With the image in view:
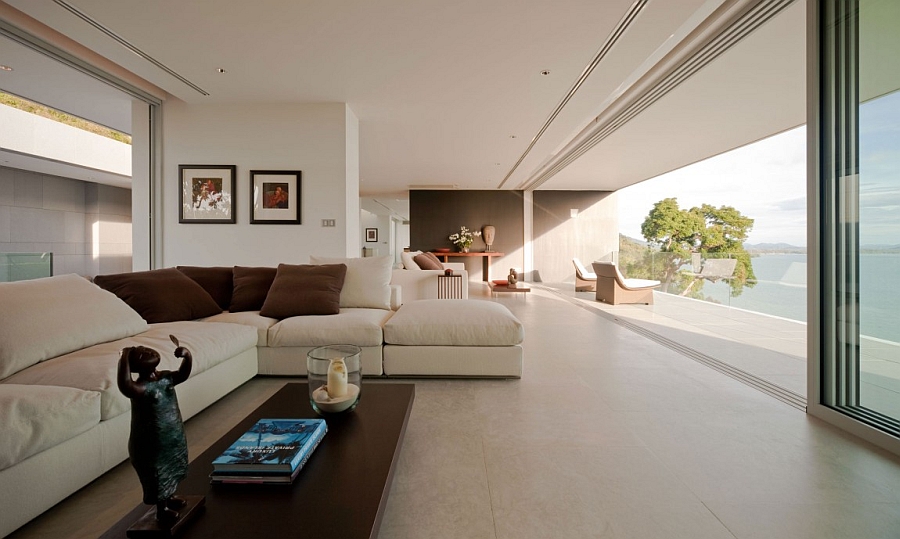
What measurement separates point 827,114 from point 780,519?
2.13 meters

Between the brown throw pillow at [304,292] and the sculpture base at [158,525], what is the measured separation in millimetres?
2118

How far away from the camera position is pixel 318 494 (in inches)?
42.1

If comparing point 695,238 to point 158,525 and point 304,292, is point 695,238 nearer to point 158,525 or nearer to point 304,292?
point 304,292

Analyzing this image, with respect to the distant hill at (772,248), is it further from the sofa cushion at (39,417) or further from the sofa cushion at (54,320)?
the sofa cushion at (54,320)

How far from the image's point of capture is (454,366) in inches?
109

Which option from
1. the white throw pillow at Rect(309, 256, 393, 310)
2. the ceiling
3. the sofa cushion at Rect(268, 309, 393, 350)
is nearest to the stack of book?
the sofa cushion at Rect(268, 309, 393, 350)

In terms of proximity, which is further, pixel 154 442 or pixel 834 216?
pixel 834 216

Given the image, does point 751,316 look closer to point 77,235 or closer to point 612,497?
point 612,497

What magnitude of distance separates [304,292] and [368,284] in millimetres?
552

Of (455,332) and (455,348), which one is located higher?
(455,332)

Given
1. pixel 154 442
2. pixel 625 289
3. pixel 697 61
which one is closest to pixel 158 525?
pixel 154 442

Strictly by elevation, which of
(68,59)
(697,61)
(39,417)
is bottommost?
(39,417)

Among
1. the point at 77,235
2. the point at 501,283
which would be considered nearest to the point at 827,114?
the point at 501,283

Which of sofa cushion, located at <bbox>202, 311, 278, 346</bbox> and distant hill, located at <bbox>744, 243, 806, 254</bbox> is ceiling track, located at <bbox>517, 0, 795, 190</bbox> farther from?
sofa cushion, located at <bbox>202, 311, 278, 346</bbox>
